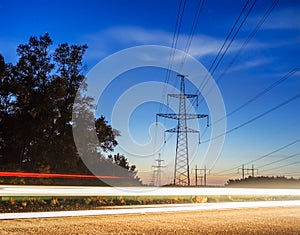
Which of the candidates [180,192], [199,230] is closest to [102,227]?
[199,230]

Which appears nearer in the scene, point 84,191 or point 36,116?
point 84,191

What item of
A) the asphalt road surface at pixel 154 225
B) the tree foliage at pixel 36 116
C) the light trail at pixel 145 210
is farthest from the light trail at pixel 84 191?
the tree foliage at pixel 36 116

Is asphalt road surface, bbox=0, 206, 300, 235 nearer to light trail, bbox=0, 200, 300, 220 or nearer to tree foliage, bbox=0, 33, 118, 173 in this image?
light trail, bbox=0, 200, 300, 220

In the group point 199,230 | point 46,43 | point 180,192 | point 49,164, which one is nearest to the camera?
point 199,230

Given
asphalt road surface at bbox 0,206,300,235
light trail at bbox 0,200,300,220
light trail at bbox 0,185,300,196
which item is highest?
light trail at bbox 0,185,300,196

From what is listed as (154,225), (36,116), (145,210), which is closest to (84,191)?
(145,210)

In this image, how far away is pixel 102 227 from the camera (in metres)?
9.79

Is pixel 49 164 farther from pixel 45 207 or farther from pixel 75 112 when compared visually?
pixel 45 207

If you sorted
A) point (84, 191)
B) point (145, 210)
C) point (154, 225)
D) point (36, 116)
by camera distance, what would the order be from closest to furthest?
point (154, 225), point (145, 210), point (84, 191), point (36, 116)

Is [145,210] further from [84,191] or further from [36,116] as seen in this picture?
[36,116]

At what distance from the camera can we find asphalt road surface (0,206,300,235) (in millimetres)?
9266

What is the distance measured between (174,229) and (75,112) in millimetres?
30631

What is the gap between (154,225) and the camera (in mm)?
10281

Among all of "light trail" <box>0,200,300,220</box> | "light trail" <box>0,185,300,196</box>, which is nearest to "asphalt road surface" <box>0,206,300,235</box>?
"light trail" <box>0,200,300,220</box>
